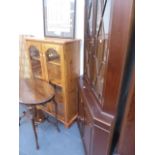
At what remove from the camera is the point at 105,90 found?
3.36ft

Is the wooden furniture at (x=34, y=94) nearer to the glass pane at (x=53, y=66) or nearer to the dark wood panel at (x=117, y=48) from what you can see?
the glass pane at (x=53, y=66)

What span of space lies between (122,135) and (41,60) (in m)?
1.37

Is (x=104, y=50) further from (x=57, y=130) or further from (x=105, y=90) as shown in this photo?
(x=57, y=130)

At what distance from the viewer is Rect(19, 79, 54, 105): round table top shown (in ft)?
5.13

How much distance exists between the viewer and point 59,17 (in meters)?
1.84

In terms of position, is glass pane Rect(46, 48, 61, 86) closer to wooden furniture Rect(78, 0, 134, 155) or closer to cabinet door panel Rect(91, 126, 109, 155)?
wooden furniture Rect(78, 0, 134, 155)

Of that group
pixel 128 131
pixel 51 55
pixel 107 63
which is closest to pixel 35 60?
pixel 51 55

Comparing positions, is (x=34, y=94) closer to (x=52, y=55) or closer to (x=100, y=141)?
(x=52, y=55)

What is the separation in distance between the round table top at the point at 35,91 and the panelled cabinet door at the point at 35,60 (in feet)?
0.33

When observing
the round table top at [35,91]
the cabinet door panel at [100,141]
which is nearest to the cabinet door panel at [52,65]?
the round table top at [35,91]

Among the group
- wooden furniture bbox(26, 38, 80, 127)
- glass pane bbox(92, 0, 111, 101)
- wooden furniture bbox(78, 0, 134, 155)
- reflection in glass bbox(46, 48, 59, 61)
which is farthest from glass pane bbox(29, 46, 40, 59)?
glass pane bbox(92, 0, 111, 101)

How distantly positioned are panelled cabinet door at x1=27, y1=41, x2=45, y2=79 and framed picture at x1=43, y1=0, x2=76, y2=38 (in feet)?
0.97

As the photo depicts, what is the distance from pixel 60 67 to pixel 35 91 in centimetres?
41
